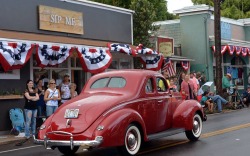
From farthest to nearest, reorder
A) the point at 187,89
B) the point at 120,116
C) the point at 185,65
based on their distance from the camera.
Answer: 1. the point at 185,65
2. the point at 187,89
3. the point at 120,116

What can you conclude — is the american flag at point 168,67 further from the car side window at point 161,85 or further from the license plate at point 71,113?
the license plate at point 71,113

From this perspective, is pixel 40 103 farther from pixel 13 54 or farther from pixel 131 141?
pixel 131 141

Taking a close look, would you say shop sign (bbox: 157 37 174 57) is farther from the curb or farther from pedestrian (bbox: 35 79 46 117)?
the curb

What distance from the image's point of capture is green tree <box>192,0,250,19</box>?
43.6 meters

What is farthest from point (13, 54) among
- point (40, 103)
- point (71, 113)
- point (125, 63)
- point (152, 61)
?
point (125, 63)

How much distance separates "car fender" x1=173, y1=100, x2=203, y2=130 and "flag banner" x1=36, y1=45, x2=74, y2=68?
19.3ft

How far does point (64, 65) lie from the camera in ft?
60.0

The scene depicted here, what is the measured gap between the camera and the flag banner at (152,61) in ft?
68.0

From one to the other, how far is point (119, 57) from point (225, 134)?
966 cm

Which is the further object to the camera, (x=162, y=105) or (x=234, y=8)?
(x=234, y=8)

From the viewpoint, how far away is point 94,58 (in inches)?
676

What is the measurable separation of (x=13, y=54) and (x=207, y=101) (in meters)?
10.7

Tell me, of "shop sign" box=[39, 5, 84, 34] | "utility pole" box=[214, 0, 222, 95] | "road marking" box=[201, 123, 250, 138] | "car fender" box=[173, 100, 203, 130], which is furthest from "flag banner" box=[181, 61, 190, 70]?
"car fender" box=[173, 100, 203, 130]

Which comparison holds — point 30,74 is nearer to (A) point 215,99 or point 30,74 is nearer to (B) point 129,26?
(B) point 129,26
